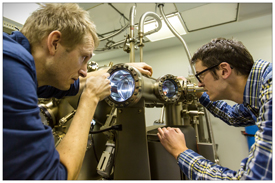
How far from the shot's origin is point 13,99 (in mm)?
343

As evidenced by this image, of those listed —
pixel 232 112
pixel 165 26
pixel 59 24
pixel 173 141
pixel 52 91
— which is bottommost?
pixel 173 141

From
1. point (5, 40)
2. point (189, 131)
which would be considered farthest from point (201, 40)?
point (5, 40)

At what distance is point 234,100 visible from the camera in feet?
2.54

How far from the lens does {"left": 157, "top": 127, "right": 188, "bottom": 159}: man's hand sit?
2.15 feet

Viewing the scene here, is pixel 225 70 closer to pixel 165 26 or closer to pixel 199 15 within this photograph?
pixel 199 15

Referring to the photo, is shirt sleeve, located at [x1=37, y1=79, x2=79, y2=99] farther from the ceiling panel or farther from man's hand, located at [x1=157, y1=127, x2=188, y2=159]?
the ceiling panel

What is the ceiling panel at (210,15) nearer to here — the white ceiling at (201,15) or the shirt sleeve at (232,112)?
the white ceiling at (201,15)

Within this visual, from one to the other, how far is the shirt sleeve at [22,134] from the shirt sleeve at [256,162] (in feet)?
1.58

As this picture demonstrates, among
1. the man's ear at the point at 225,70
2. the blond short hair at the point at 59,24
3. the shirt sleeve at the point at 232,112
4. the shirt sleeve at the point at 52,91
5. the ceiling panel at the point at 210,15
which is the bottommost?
the shirt sleeve at the point at 232,112

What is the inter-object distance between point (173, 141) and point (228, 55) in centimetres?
51

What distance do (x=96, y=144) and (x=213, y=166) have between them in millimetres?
944

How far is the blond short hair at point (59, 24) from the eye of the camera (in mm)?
522

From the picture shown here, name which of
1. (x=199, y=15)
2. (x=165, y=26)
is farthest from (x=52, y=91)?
(x=199, y=15)

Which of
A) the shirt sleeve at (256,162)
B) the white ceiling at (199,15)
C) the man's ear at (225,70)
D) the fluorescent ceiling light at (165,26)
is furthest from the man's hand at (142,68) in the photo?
the fluorescent ceiling light at (165,26)
